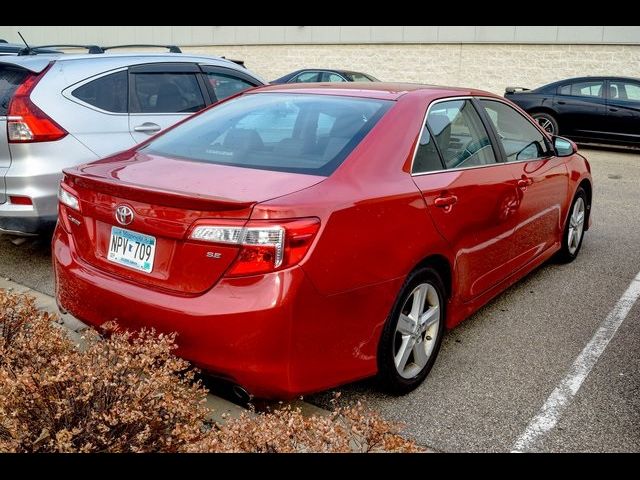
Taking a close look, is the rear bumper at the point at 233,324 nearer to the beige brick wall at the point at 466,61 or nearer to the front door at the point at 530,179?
the front door at the point at 530,179

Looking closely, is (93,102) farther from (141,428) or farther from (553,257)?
(553,257)

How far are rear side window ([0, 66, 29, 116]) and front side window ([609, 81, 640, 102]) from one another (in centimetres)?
1084

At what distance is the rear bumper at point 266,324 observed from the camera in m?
2.54

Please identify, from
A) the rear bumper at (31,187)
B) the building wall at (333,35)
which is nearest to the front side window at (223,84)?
the rear bumper at (31,187)

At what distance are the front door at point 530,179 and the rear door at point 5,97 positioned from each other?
3.30m

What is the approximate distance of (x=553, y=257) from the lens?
551 cm

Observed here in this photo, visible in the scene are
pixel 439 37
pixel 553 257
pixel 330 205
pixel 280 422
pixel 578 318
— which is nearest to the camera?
pixel 280 422

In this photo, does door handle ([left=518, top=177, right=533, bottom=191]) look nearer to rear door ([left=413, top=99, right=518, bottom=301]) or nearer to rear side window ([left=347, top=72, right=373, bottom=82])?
rear door ([left=413, top=99, right=518, bottom=301])

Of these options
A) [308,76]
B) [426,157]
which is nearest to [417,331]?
[426,157]

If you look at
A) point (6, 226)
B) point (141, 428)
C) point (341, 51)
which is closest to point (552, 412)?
point (141, 428)

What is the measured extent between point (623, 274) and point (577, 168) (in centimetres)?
93

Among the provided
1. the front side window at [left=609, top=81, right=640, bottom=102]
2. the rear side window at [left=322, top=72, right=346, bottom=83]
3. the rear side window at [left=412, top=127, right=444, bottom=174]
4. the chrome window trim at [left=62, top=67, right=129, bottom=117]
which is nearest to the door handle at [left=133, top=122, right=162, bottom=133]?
the chrome window trim at [left=62, top=67, right=129, bottom=117]

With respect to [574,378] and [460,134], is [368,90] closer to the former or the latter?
[460,134]

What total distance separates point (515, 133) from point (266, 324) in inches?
111
